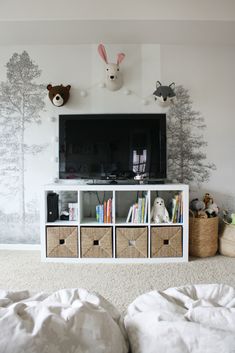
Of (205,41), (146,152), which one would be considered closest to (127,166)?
(146,152)

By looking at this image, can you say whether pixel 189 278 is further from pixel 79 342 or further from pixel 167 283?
pixel 79 342

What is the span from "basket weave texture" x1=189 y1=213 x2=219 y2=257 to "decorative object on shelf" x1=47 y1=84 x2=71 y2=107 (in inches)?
71.0

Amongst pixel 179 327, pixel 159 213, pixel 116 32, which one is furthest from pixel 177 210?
pixel 179 327

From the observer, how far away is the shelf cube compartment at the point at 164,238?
257cm

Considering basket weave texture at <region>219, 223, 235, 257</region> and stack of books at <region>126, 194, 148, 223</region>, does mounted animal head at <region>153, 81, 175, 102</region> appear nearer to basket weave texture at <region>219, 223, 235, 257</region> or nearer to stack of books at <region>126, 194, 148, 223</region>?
stack of books at <region>126, 194, 148, 223</region>

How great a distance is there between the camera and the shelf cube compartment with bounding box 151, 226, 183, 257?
257 cm

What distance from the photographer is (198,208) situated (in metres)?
2.73

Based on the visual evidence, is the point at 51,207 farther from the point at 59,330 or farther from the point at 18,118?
the point at 59,330

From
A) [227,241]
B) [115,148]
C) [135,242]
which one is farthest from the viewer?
[115,148]

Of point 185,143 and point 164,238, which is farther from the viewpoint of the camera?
point 185,143

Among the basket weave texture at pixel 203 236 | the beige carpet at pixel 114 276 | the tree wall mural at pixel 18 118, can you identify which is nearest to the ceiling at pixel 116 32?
the tree wall mural at pixel 18 118

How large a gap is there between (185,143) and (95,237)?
4.54 feet

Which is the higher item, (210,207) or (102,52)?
(102,52)

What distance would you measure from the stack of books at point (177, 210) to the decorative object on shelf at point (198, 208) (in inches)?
8.3
